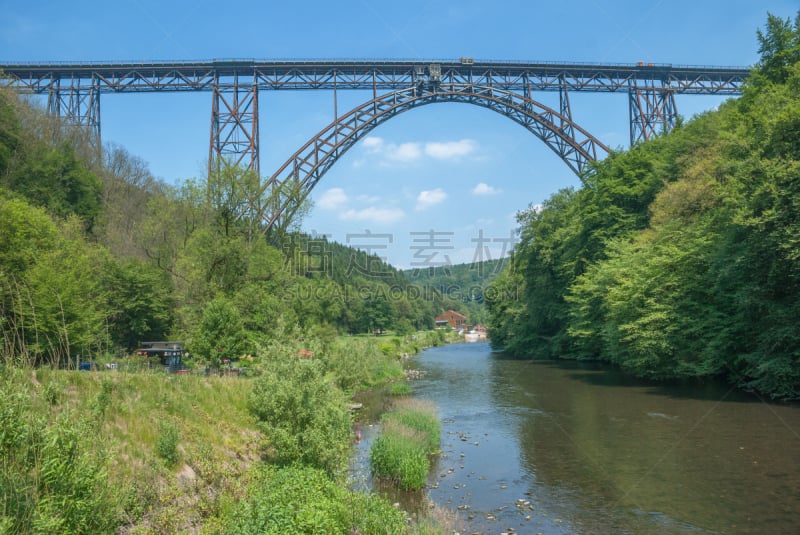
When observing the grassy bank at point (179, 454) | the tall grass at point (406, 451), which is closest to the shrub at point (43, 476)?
the grassy bank at point (179, 454)

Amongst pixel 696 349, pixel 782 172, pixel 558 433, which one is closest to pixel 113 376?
pixel 558 433

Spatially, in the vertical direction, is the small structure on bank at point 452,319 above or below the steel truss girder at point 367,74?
below

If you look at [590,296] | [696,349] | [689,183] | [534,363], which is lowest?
[534,363]

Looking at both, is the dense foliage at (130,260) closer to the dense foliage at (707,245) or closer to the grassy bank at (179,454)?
the grassy bank at (179,454)

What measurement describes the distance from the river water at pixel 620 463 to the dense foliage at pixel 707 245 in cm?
212

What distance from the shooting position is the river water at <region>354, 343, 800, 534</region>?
394 inches

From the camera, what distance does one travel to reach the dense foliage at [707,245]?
1848cm

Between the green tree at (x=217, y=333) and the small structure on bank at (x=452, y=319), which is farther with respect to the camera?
A: the small structure on bank at (x=452, y=319)

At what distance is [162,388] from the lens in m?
11.9

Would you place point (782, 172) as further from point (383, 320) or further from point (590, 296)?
point (383, 320)

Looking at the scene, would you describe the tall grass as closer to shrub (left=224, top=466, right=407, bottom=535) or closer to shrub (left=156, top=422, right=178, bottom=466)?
shrub (left=224, top=466, right=407, bottom=535)

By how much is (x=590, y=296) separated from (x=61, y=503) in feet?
104

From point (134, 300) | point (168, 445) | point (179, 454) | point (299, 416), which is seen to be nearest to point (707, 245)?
point (299, 416)

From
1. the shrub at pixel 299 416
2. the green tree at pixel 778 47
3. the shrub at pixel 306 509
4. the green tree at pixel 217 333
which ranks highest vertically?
the green tree at pixel 778 47
